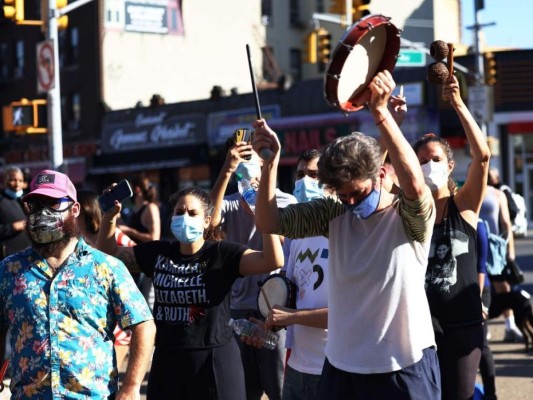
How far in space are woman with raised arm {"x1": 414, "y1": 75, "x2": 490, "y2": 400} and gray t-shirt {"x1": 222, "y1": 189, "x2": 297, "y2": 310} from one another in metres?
1.60

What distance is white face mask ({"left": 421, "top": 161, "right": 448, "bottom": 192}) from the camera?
5.25m

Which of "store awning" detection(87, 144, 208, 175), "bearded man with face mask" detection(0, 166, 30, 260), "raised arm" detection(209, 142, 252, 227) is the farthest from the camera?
"store awning" detection(87, 144, 208, 175)

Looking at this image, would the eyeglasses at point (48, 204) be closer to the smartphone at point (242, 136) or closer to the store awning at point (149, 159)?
the smartphone at point (242, 136)

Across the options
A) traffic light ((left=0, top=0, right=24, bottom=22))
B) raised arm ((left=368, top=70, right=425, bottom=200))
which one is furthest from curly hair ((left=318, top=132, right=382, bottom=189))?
traffic light ((left=0, top=0, right=24, bottom=22))

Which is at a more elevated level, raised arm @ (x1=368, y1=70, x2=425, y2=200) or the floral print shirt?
raised arm @ (x1=368, y1=70, x2=425, y2=200)

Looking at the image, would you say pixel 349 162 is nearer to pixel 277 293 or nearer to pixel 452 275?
pixel 277 293

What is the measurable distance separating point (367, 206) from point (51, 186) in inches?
50.7

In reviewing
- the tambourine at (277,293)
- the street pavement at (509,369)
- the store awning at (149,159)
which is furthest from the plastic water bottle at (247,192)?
the store awning at (149,159)

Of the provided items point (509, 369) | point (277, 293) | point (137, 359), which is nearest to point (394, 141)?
point (137, 359)

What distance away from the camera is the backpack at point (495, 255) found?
969cm

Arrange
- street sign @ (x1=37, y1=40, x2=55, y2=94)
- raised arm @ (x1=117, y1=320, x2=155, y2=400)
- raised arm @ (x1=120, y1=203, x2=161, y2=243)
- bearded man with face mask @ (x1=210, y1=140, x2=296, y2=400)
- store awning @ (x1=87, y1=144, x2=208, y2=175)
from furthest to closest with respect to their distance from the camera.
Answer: store awning @ (x1=87, y1=144, x2=208, y2=175) < street sign @ (x1=37, y1=40, x2=55, y2=94) < raised arm @ (x1=120, y1=203, x2=161, y2=243) < bearded man with face mask @ (x1=210, y1=140, x2=296, y2=400) < raised arm @ (x1=117, y1=320, x2=155, y2=400)

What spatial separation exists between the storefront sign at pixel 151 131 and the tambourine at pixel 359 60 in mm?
36121

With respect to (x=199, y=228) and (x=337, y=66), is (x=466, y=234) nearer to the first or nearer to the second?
(x=199, y=228)

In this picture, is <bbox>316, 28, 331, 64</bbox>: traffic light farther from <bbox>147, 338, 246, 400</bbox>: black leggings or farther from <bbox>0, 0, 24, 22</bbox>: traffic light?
<bbox>147, 338, 246, 400</bbox>: black leggings
